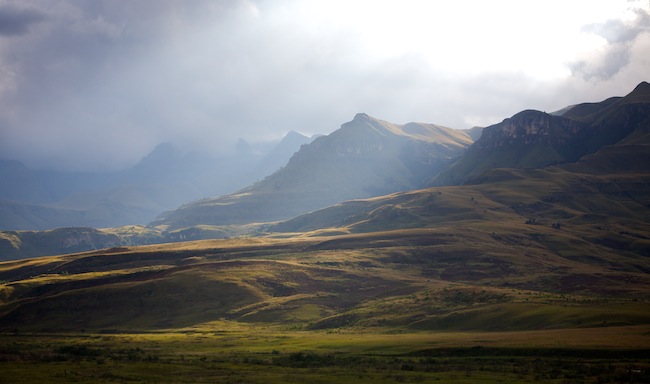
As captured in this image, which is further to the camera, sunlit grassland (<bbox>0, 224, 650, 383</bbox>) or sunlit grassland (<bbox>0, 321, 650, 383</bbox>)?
sunlit grassland (<bbox>0, 224, 650, 383</bbox>)

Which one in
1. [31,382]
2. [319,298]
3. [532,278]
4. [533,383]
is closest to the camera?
[31,382]

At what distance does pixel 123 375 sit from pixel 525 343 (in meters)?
53.7

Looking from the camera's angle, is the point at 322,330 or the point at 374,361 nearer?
the point at 374,361

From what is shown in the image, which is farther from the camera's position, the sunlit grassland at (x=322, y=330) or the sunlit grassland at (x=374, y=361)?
the sunlit grassland at (x=322, y=330)

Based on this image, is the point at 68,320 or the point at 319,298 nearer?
the point at 68,320

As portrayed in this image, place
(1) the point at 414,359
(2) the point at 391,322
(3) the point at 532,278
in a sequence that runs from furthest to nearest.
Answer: (3) the point at 532,278 → (2) the point at 391,322 → (1) the point at 414,359

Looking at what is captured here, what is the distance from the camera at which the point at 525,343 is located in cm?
7788

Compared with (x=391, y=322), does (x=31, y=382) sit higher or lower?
higher

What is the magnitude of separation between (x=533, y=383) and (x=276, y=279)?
14583cm

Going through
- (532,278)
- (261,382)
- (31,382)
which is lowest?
(532,278)

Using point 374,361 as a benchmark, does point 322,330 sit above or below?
below

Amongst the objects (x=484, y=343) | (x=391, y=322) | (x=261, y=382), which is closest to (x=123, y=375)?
(x=261, y=382)

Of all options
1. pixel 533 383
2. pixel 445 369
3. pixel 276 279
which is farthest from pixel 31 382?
pixel 276 279

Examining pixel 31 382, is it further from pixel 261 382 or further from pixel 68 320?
pixel 68 320
